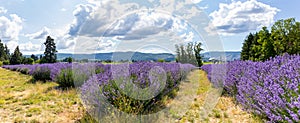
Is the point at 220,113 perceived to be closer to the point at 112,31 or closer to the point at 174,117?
the point at 174,117

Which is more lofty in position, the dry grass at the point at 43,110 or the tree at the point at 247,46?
the tree at the point at 247,46

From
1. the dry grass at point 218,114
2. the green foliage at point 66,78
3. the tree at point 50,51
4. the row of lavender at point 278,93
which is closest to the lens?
the row of lavender at point 278,93

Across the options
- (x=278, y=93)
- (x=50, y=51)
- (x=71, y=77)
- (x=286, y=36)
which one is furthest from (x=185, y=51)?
(x=50, y=51)

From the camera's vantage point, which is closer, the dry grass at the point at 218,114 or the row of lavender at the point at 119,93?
the row of lavender at the point at 119,93

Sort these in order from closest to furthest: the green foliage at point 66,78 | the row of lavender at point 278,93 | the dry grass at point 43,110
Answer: the row of lavender at point 278,93 → the dry grass at point 43,110 → the green foliage at point 66,78

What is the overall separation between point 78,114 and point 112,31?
81.9 inches

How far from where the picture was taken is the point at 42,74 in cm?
1075

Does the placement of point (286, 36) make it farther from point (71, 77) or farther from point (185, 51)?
point (71, 77)


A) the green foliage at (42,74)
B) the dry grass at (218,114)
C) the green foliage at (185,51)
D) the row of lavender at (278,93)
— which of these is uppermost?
the green foliage at (185,51)

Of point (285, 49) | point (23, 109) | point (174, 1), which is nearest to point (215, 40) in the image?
point (174, 1)

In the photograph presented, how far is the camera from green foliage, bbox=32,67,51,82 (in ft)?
34.6

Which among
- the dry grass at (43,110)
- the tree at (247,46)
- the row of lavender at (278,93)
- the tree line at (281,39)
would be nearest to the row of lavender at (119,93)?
the dry grass at (43,110)

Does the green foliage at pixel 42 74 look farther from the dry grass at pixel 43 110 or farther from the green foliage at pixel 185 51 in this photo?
the green foliage at pixel 185 51

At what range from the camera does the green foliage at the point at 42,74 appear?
10.5 metres
